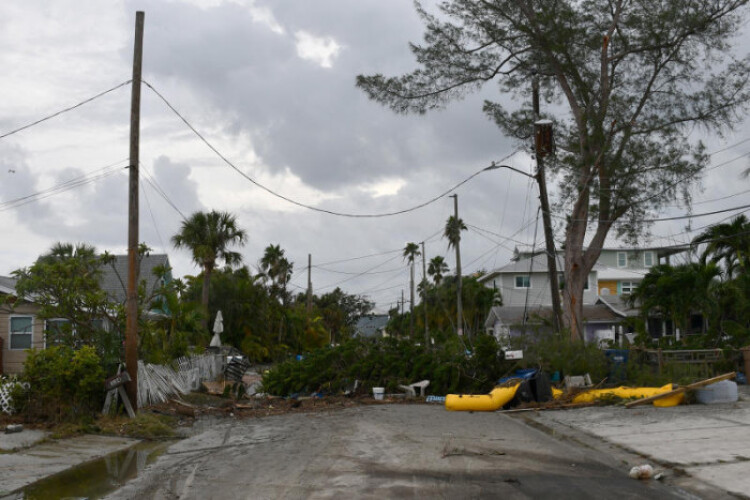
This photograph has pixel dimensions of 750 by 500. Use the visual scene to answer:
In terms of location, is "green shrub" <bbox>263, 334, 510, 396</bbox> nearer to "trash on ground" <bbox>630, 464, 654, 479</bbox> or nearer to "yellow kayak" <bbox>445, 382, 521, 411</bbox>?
"yellow kayak" <bbox>445, 382, 521, 411</bbox>

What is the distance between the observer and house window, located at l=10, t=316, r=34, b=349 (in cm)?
2433

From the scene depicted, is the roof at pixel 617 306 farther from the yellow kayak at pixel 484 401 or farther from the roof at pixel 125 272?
the roof at pixel 125 272

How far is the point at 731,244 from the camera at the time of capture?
33.1 m

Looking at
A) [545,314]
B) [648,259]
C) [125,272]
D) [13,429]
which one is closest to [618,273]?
[648,259]

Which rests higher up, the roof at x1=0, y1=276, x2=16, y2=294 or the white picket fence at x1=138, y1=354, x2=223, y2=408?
the roof at x1=0, y1=276, x2=16, y2=294

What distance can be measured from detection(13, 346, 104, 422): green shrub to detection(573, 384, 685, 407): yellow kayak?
1159cm

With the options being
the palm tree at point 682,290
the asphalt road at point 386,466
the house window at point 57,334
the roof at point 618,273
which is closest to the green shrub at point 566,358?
the asphalt road at point 386,466

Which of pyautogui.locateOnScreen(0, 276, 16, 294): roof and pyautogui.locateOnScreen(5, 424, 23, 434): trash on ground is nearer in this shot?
pyautogui.locateOnScreen(5, 424, 23, 434): trash on ground

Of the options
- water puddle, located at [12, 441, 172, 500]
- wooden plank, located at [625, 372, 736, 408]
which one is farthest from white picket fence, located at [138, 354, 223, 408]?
wooden plank, located at [625, 372, 736, 408]

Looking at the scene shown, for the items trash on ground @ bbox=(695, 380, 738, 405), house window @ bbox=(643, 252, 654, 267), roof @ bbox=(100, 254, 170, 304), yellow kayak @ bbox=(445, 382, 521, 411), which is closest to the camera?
trash on ground @ bbox=(695, 380, 738, 405)

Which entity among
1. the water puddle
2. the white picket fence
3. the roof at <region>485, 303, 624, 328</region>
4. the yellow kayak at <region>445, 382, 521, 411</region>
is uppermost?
the roof at <region>485, 303, 624, 328</region>

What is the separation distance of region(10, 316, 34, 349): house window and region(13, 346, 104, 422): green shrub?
975cm

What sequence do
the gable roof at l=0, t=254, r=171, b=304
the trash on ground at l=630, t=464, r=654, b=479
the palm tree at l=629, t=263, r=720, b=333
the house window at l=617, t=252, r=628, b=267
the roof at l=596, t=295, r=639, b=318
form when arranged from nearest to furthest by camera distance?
the trash on ground at l=630, t=464, r=654, b=479, the palm tree at l=629, t=263, r=720, b=333, the gable roof at l=0, t=254, r=171, b=304, the roof at l=596, t=295, r=639, b=318, the house window at l=617, t=252, r=628, b=267

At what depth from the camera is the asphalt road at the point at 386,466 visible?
8.44 meters
